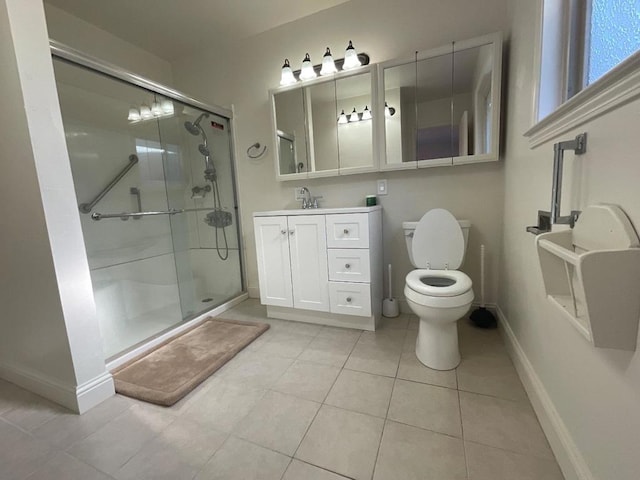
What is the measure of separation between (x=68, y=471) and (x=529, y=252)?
2017 millimetres

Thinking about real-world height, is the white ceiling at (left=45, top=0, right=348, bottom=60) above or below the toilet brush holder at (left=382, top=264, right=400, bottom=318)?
above

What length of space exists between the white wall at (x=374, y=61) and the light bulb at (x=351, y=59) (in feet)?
0.48

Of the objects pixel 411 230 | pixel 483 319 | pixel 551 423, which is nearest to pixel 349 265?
pixel 411 230

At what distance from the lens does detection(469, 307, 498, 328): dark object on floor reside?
5.93ft

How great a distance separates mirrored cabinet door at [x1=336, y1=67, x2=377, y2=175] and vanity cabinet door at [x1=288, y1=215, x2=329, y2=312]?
53 cm

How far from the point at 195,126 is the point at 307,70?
1.10m

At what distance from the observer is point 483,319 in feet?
5.96

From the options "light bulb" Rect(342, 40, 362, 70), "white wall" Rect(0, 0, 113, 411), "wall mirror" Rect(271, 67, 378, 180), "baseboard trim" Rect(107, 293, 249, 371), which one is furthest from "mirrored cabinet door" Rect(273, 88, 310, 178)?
"white wall" Rect(0, 0, 113, 411)

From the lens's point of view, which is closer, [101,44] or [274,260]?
[274,260]

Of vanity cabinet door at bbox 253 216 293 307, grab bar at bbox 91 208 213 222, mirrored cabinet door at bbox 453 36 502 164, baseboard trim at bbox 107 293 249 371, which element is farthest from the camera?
vanity cabinet door at bbox 253 216 293 307

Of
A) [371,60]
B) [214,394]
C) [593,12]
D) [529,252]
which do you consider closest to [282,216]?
[214,394]

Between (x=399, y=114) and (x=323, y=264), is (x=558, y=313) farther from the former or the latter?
(x=399, y=114)

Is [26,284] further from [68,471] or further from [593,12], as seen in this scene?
[593,12]

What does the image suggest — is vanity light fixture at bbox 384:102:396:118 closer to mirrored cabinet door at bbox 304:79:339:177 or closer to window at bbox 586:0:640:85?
mirrored cabinet door at bbox 304:79:339:177
